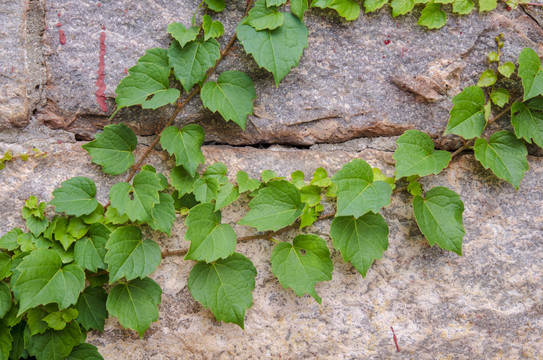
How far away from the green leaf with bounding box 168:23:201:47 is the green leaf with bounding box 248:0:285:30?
16 centimetres

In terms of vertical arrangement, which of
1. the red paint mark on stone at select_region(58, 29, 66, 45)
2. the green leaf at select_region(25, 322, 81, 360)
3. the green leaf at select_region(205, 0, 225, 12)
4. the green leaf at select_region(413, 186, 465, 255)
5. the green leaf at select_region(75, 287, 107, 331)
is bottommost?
the green leaf at select_region(25, 322, 81, 360)

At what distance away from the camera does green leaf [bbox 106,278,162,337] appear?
1377 millimetres

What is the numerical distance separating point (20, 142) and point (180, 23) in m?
0.62

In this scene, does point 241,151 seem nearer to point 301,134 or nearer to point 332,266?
point 301,134

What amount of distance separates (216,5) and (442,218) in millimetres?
931

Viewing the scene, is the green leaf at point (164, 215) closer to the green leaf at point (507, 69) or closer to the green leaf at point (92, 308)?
the green leaf at point (92, 308)

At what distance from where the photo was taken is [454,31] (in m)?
1.41

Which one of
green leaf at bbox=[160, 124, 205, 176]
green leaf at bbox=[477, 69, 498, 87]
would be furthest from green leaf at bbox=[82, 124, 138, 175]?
green leaf at bbox=[477, 69, 498, 87]

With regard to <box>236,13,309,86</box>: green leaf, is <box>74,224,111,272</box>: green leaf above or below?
below

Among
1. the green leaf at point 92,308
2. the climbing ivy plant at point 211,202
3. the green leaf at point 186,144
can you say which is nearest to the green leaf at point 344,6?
the climbing ivy plant at point 211,202

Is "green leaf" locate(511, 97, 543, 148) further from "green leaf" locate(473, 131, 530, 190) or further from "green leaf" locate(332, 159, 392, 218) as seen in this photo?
"green leaf" locate(332, 159, 392, 218)

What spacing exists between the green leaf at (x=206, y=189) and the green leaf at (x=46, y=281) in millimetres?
405

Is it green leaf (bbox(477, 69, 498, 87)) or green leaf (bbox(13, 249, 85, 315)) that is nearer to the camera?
green leaf (bbox(13, 249, 85, 315))

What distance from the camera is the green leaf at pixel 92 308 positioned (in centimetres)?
140
